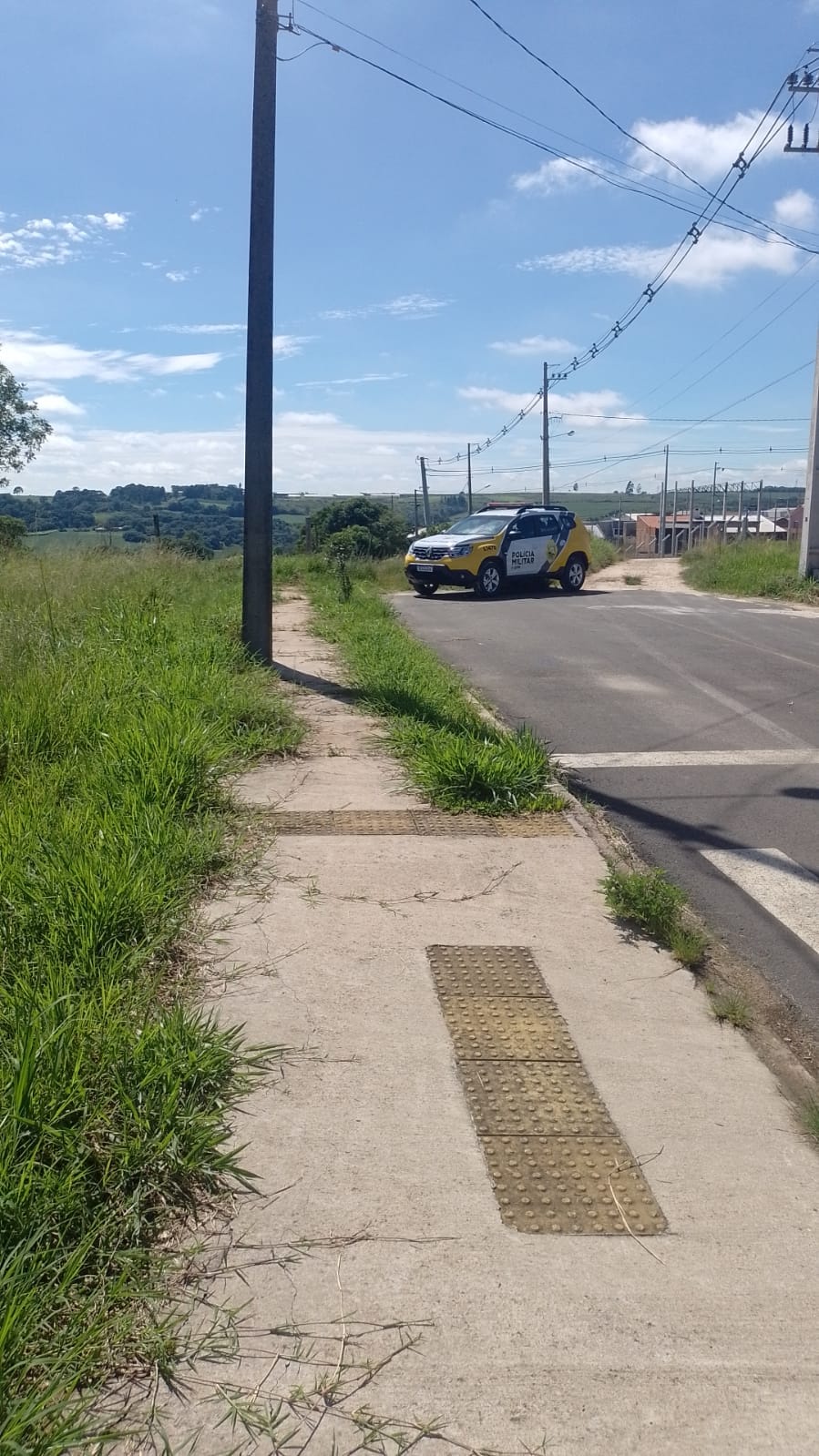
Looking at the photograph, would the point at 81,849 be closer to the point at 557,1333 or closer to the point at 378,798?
the point at 378,798

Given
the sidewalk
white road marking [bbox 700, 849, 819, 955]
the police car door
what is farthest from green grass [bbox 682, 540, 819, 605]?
the sidewalk

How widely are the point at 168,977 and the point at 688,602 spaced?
724 inches

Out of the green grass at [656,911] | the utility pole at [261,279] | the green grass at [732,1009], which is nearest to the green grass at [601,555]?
the utility pole at [261,279]

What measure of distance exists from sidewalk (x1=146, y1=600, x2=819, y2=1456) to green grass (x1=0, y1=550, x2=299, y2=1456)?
0.19 m

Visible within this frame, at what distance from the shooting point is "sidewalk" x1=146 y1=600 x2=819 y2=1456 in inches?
85.9

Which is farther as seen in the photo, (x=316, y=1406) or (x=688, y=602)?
(x=688, y=602)

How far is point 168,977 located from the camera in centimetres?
386

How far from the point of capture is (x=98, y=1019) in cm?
329

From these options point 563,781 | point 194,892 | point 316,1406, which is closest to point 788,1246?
point 316,1406

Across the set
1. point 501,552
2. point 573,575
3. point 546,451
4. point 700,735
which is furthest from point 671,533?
point 700,735

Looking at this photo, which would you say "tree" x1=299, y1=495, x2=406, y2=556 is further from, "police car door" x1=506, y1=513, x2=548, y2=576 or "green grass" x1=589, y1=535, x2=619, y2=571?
"police car door" x1=506, y1=513, x2=548, y2=576

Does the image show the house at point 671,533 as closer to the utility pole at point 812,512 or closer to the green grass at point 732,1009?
the utility pole at point 812,512

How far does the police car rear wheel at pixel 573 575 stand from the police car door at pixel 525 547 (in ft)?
2.43

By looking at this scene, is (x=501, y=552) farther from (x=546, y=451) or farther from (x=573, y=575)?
(x=546, y=451)
